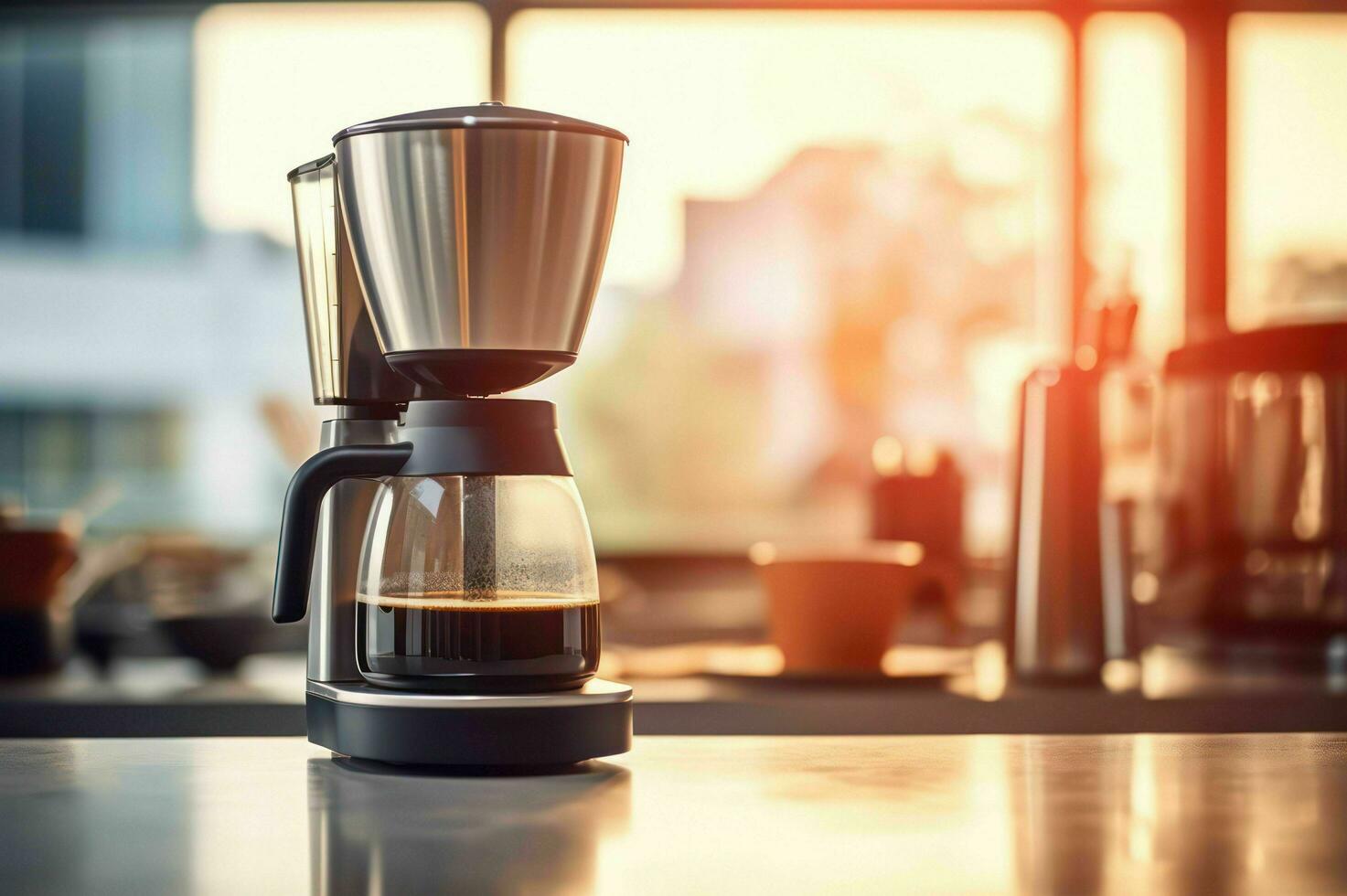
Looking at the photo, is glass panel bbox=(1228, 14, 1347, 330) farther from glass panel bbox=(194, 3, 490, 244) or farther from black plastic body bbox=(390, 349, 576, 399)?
black plastic body bbox=(390, 349, 576, 399)

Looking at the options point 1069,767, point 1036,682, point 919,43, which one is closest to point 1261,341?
point 1036,682

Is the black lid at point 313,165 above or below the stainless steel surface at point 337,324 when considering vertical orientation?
above

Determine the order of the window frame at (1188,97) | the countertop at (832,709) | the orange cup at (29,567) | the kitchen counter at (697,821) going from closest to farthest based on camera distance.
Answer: the kitchen counter at (697,821)
the countertop at (832,709)
the orange cup at (29,567)
the window frame at (1188,97)

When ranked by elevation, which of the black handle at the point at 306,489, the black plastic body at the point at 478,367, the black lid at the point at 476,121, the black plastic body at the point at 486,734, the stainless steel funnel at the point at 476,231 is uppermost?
the black lid at the point at 476,121

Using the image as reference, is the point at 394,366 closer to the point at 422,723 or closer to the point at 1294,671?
the point at 422,723

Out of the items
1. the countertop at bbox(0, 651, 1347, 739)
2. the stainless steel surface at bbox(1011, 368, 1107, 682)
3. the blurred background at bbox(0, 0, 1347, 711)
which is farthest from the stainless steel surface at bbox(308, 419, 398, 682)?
the blurred background at bbox(0, 0, 1347, 711)

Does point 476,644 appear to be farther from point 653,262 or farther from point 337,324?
point 653,262

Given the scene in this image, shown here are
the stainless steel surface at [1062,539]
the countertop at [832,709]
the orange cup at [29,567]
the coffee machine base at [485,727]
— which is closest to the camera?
the coffee machine base at [485,727]

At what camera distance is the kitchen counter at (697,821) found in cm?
46

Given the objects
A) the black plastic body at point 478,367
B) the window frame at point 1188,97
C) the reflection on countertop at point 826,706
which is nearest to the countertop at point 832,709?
the reflection on countertop at point 826,706

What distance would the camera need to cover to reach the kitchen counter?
464mm

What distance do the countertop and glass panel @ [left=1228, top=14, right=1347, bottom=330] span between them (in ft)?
3.77

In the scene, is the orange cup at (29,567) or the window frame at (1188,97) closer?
the orange cup at (29,567)

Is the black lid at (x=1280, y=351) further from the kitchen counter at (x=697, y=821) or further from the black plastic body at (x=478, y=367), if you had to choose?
the black plastic body at (x=478, y=367)
